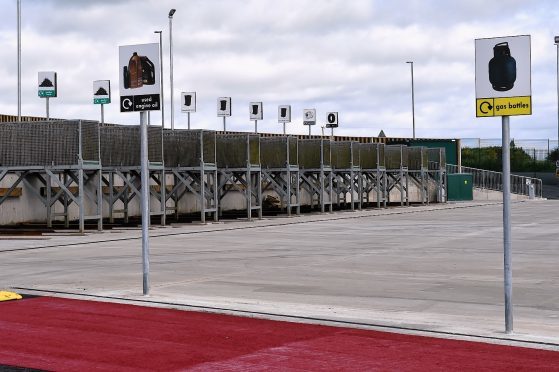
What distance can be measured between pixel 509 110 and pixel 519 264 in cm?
1008

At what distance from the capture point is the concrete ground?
1266 centimetres

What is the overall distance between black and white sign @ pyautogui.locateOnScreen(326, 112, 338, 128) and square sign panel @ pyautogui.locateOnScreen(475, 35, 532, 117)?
41.8 meters

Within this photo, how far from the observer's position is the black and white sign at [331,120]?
172 feet

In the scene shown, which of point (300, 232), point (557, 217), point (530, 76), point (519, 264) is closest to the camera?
point (530, 76)

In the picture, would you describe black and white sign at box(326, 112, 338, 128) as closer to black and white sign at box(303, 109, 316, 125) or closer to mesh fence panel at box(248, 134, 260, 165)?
black and white sign at box(303, 109, 316, 125)

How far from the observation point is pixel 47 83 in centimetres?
3609

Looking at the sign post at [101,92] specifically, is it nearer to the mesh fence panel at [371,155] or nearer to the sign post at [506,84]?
the mesh fence panel at [371,155]

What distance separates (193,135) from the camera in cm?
3884

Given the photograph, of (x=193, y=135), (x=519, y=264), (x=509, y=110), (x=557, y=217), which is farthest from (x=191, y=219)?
(x=509, y=110)

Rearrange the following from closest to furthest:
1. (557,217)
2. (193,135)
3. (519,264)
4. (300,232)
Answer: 1. (519,264)
2. (300,232)
3. (193,135)
4. (557,217)

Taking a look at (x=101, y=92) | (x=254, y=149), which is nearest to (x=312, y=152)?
(x=254, y=149)

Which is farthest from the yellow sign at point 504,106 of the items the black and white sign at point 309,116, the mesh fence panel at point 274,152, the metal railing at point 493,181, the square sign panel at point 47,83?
the metal railing at point 493,181

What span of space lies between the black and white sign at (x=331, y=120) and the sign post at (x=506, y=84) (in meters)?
41.8

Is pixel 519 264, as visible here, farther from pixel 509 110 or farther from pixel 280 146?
pixel 280 146
